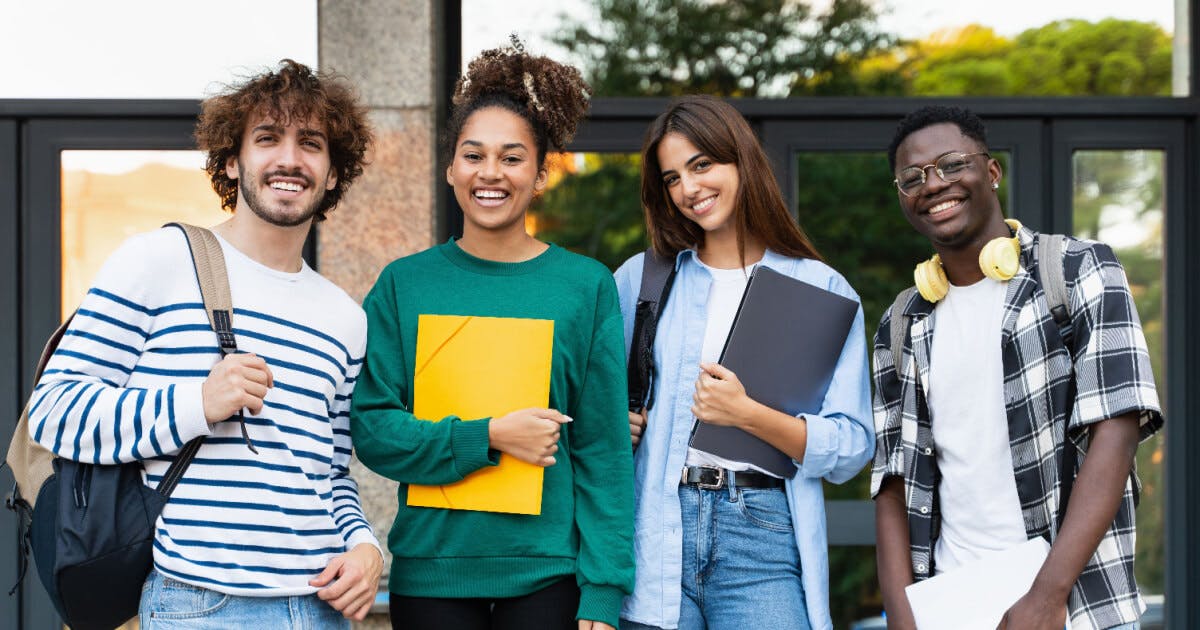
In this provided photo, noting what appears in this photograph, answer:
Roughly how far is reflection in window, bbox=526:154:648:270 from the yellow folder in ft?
7.35

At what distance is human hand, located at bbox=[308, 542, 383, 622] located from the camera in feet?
6.91

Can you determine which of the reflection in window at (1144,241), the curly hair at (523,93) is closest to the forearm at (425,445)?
the curly hair at (523,93)

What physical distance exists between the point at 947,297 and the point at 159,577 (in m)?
1.88

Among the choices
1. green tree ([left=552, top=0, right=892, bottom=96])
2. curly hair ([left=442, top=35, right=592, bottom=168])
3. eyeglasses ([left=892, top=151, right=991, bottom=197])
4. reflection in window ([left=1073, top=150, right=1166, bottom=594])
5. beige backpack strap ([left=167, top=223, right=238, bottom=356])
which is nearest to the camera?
beige backpack strap ([left=167, top=223, right=238, bottom=356])

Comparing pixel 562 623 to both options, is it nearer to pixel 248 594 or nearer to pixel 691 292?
pixel 248 594

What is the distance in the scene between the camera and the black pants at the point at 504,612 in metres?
2.28

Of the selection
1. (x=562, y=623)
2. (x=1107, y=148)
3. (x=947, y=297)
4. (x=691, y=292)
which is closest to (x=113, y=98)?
(x=691, y=292)

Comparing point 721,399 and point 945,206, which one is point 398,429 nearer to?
point 721,399

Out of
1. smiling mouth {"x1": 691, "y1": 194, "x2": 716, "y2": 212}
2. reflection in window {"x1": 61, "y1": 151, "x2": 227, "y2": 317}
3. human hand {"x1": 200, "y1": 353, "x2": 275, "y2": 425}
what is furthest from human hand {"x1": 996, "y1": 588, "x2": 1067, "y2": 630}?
reflection in window {"x1": 61, "y1": 151, "x2": 227, "y2": 317}

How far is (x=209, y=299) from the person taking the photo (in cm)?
204

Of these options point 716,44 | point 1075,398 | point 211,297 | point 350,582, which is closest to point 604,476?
point 350,582

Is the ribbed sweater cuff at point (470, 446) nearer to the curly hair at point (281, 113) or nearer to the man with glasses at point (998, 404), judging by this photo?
the curly hair at point (281, 113)

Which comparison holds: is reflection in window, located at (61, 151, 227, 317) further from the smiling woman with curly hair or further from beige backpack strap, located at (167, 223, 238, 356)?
beige backpack strap, located at (167, 223, 238, 356)

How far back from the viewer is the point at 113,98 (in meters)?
4.28
